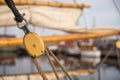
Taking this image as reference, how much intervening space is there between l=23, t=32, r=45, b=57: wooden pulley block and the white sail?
9581 mm

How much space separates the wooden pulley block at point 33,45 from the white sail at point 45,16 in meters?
9.58

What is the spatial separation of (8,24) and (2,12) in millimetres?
642

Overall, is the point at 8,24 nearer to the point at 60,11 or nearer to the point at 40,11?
the point at 40,11

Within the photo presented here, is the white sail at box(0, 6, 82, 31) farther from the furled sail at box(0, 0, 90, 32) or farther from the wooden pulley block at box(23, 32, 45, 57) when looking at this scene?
the wooden pulley block at box(23, 32, 45, 57)

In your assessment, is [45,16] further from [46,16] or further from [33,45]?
[33,45]

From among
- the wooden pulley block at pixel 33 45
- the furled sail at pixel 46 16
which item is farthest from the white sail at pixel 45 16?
the wooden pulley block at pixel 33 45

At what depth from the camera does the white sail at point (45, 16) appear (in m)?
15.0

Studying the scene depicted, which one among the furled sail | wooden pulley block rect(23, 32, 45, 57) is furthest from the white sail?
wooden pulley block rect(23, 32, 45, 57)

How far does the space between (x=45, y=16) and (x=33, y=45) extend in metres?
10.9

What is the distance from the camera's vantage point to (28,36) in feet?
17.6

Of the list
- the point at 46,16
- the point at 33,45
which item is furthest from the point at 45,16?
the point at 33,45

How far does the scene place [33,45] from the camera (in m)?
5.35

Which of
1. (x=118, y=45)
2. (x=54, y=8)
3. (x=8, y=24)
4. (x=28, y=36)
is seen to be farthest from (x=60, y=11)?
(x=28, y=36)

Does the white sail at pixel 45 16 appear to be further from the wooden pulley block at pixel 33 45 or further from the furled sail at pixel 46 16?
the wooden pulley block at pixel 33 45
